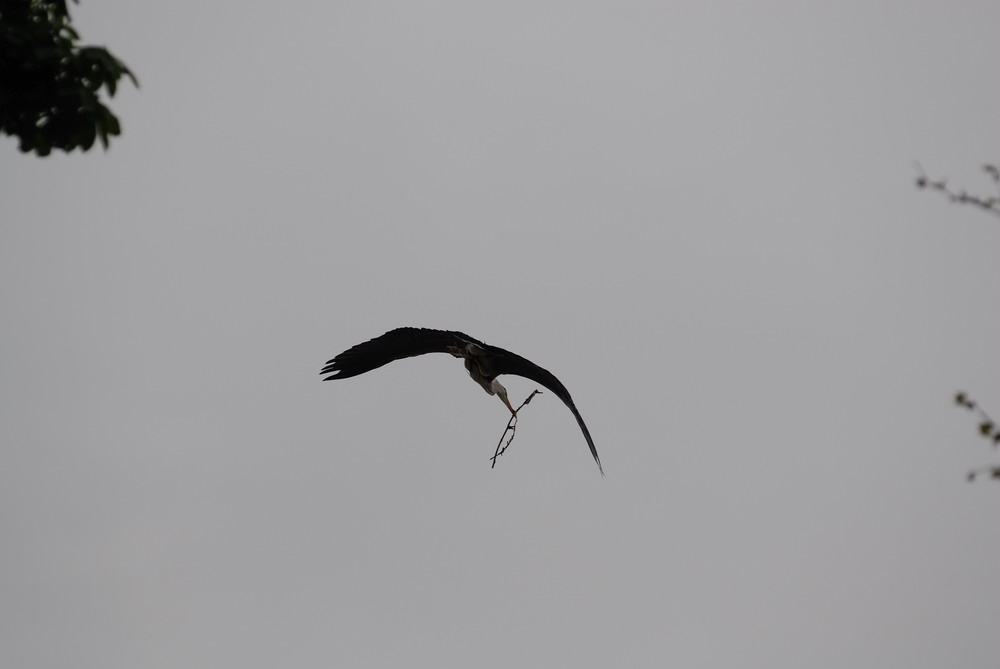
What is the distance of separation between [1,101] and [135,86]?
91cm

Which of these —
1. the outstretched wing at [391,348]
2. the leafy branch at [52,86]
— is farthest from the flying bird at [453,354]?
the leafy branch at [52,86]

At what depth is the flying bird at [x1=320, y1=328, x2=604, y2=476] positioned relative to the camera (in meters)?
10.6

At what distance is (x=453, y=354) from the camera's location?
37.2 ft

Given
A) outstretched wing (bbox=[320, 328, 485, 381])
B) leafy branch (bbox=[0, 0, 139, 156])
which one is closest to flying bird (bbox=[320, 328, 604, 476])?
→ outstretched wing (bbox=[320, 328, 485, 381])

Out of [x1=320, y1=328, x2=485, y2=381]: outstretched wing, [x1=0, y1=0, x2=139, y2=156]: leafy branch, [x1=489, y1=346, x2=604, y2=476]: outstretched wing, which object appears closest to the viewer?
[x1=0, y1=0, x2=139, y2=156]: leafy branch

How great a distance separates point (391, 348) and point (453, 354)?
2.77ft

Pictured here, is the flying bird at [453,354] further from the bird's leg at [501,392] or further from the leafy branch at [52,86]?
the leafy branch at [52,86]

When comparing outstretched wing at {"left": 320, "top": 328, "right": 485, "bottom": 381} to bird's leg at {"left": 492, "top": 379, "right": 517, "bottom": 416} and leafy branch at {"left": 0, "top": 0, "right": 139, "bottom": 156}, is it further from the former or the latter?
leafy branch at {"left": 0, "top": 0, "right": 139, "bottom": 156}

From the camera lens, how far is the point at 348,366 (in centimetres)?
1203

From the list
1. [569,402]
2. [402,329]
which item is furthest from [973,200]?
[402,329]

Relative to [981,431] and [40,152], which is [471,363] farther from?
[981,431]

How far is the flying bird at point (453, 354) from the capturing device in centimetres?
1062

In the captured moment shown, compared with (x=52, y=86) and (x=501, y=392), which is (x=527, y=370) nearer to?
(x=501, y=392)

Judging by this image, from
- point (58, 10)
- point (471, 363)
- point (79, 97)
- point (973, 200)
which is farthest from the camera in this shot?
point (471, 363)
